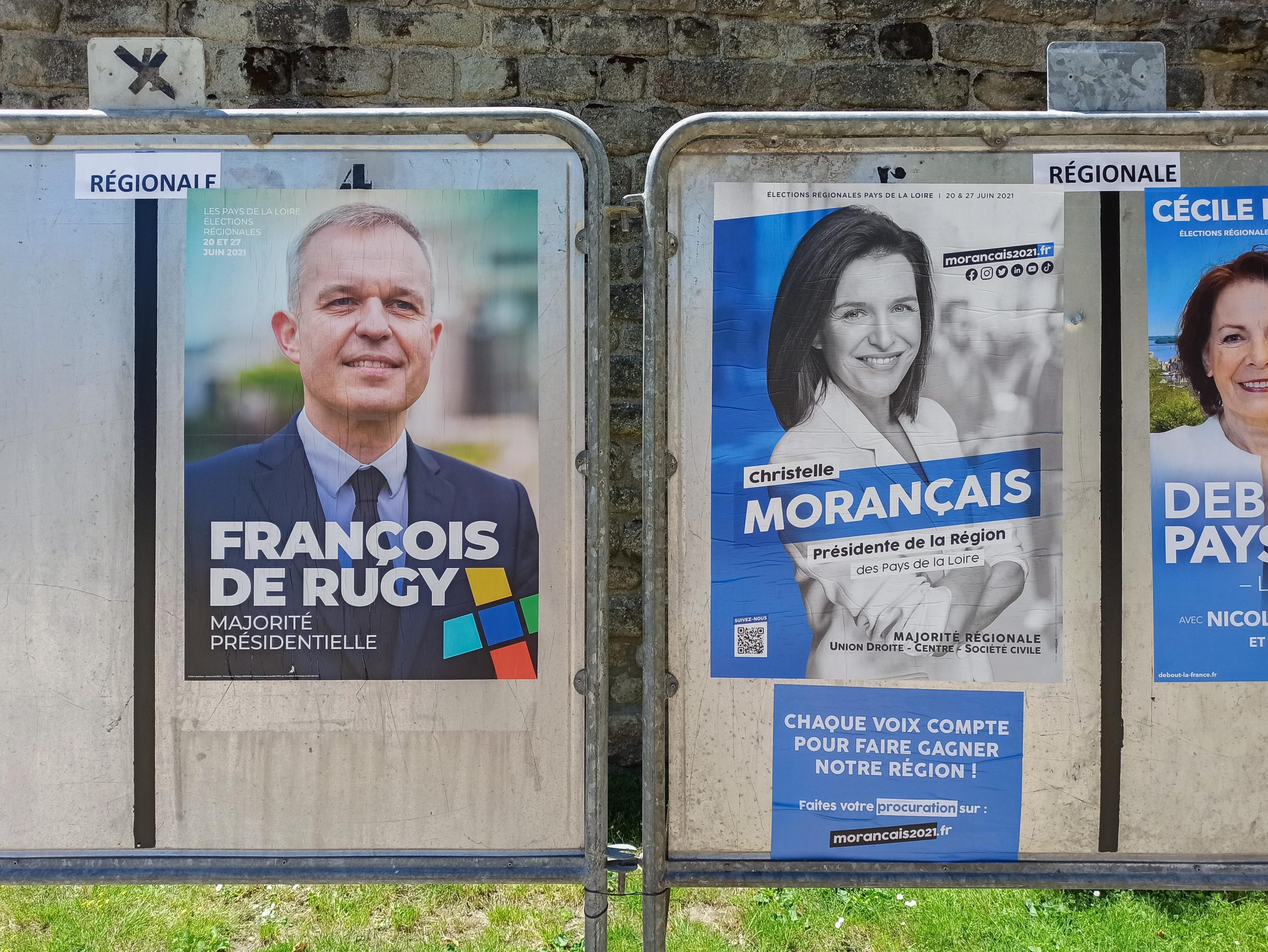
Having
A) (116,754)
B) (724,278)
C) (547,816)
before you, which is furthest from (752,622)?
(116,754)

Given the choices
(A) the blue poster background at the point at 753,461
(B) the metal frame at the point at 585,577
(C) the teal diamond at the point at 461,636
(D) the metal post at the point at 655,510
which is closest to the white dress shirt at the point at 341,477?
(C) the teal diamond at the point at 461,636

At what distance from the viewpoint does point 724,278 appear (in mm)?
2148

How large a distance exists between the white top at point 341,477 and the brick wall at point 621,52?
1.67 metres

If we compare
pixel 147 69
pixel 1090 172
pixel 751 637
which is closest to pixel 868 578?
pixel 751 637

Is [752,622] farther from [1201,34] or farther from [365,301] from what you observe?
[1201,34]

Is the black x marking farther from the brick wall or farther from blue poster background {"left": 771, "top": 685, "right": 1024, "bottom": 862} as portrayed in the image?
blue poster background {"left": 771, "top": 685, "right": 1024, "bottom": 862}

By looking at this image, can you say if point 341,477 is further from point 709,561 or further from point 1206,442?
point 1206,442

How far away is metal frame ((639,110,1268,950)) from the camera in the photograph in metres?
2.10

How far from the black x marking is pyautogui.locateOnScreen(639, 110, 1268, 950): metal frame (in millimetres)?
1151

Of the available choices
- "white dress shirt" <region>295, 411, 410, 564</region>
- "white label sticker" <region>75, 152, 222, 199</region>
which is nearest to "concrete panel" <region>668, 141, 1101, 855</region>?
"white dress shirt" <region>295, 411, 410, 564</region>

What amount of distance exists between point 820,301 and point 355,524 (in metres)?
1.19

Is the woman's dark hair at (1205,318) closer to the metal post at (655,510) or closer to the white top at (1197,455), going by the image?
the white top at (1197,455)

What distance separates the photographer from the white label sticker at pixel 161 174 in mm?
2158

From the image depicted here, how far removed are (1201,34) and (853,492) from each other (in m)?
3.11
